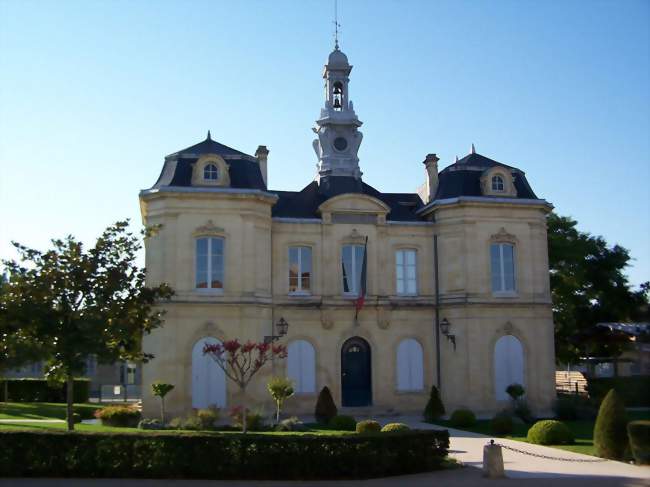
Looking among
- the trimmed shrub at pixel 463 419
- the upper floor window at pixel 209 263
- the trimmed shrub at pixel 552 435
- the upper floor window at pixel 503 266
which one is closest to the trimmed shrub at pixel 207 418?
the upper floor window at pixel 209 263

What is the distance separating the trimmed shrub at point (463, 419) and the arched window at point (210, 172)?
39.5 feet

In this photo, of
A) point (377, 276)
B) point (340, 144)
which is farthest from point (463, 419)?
point (340, 144)

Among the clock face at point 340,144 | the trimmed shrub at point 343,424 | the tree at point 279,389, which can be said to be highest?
the clock face at point 340,144

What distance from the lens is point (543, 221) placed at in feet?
102

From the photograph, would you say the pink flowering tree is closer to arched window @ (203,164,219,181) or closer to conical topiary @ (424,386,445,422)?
conical topiary @ (424,386,445,422)

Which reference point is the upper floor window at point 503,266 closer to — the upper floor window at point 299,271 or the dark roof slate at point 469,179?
the dark roof slate at point 469,179

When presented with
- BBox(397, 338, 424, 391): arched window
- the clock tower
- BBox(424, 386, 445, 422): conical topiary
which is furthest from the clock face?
BBox(424, 386, 445, 422): conical topiary

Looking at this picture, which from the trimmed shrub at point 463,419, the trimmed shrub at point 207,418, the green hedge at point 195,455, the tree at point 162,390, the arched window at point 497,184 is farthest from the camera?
the arched window at point 497,184

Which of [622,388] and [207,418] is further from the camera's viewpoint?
[622,388]

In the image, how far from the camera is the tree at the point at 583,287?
40.8 metres

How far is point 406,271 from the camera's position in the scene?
3112 centimetres

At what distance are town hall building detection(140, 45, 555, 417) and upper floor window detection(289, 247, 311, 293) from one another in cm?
5

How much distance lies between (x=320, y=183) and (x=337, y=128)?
2655mm

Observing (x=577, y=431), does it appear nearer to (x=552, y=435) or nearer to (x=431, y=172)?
(x=552, y=435)
